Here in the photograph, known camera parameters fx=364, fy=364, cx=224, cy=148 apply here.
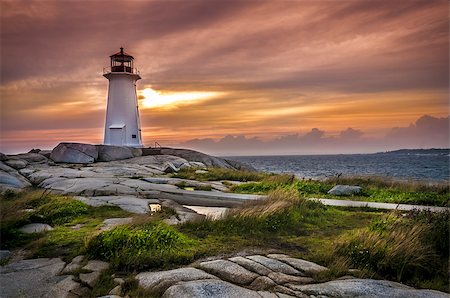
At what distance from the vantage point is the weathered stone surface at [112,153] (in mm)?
31625

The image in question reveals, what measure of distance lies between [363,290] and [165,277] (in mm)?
2816

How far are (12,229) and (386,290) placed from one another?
25.1 ft

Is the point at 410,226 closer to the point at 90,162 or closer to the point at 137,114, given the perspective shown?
the point at 90,162

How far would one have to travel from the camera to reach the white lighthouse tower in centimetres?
3644

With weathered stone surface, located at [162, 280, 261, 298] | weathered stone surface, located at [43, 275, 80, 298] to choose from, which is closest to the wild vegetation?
weathered stone surface, located at [162, 280, 261, 298]

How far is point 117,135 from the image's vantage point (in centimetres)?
3634

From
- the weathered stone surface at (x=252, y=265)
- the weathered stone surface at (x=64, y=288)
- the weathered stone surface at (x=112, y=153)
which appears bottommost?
the weathered stone surface at (x=64, y=288)

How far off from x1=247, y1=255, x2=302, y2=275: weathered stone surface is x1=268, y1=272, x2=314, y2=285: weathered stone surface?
0.45 feet

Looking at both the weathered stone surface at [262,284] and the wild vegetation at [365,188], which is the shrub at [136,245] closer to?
the weathered stone surface at [262,284]

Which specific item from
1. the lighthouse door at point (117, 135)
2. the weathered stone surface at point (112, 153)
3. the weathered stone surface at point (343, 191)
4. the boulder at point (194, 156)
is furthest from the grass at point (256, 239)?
the lighthouse door at point (117, 135)

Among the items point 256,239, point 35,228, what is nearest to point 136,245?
point 256,239

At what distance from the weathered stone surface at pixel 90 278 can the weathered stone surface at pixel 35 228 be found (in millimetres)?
3228

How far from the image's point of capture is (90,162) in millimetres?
30469

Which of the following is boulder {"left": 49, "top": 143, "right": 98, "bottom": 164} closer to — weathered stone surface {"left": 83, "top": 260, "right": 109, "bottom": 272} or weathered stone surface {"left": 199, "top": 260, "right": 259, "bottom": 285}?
weathered stone surface {"left": 83, "top": 260, "right": 109, "bottom": 272}
